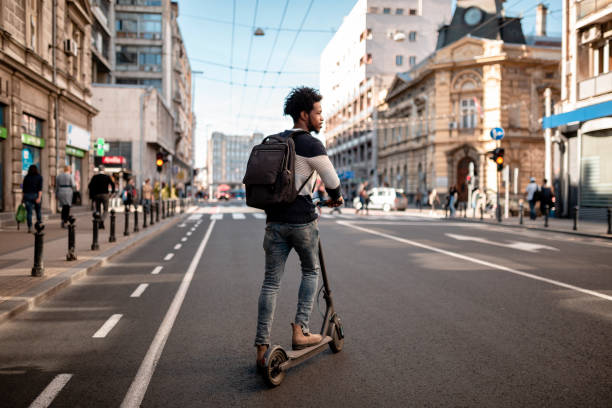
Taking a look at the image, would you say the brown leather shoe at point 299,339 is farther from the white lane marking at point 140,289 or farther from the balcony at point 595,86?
the balcony at point 595,86

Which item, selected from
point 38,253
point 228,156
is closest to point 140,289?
point 38,253

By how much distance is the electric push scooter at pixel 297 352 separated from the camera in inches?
142

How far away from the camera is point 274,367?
3.65 metres

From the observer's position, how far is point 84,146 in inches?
1042

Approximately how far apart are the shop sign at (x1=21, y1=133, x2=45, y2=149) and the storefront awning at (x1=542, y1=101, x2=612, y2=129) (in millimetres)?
21263

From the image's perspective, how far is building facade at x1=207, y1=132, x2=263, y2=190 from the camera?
170 meters

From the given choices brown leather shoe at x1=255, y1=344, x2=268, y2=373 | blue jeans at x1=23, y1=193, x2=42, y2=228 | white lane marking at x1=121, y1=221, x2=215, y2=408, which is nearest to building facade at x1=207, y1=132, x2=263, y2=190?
blue jeans at x1=23, y1=193, x2=42, y2=228

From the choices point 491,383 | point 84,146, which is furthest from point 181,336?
point 84,146

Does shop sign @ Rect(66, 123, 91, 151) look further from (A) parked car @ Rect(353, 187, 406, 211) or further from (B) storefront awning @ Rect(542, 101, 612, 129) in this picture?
(B) storefront awning @ Rect(542, 101, 612, 129)

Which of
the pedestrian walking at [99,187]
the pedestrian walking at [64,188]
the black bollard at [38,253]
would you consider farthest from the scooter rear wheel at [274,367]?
the pedestrian walking at [64,188]

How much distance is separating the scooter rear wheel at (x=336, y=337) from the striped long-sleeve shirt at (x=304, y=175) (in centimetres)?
96

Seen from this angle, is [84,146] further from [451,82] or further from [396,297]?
[451,82]

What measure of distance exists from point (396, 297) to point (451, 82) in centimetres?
4036

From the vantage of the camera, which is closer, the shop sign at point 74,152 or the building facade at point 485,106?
the shop sign at point 74,152
